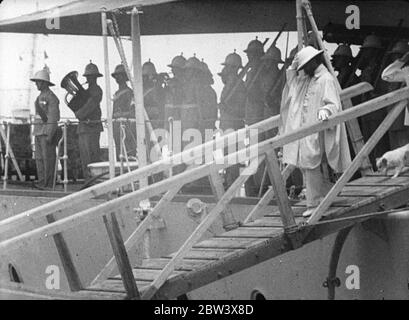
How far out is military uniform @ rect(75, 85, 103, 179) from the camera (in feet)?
48.0

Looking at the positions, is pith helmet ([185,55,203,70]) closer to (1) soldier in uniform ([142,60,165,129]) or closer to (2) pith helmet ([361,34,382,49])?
(1) soldier in uniform ([142,60,165,129])

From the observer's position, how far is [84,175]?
1498cm

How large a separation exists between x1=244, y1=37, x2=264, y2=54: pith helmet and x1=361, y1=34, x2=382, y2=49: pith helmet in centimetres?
122

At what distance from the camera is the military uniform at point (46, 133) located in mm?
14977

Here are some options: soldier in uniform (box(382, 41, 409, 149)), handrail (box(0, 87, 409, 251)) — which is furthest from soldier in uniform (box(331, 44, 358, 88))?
handrail (box(0, 87, 409, 251))

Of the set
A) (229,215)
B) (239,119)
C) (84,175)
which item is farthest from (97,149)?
(229,215)

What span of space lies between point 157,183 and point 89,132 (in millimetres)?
5432

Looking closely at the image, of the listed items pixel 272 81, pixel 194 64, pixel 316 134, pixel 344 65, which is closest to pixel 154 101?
pixel 194 64

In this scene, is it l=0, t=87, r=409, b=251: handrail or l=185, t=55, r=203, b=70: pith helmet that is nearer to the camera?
l=0, t=87, r=409, b=251: handrail

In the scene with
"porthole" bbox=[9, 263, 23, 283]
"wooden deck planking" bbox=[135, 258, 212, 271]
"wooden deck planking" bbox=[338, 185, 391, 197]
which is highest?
"wooden deck planking" bbox=[338, 185, 391, 197]
